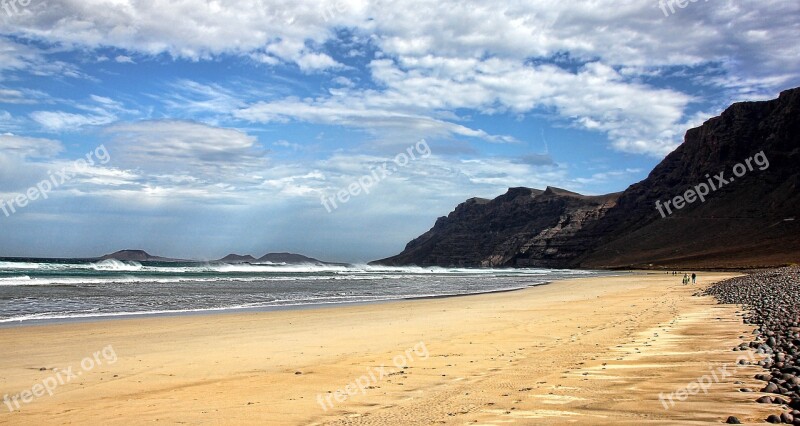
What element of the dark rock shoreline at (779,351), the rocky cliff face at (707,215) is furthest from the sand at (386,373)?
the rocky cliff face at (707,215)

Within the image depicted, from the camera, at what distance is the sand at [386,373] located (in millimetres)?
6449

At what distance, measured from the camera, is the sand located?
21.2ft

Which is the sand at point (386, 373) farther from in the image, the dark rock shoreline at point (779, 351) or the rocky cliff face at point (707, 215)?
the rocky cliff face at point (707, 215)

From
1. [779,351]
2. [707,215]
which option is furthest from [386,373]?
[707,215]

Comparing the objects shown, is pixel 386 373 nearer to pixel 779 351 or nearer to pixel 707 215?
pixel 779 351

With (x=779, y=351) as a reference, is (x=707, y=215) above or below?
above

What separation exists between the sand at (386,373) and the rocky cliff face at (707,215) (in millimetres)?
93239

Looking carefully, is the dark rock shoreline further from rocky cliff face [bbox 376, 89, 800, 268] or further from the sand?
rocky cliff face [bbox 376, 89, 800, 268]

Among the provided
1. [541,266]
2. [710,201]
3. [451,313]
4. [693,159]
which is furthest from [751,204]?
[451,313]

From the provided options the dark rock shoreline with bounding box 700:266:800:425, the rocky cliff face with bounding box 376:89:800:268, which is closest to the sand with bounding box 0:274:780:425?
the dark rock shoreline with bounding box 700:266:800:425

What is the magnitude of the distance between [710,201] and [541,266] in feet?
163

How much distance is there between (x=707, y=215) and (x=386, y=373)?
468 feet

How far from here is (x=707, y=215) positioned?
13238 centimetres

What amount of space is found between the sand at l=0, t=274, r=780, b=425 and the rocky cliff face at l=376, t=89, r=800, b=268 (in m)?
93.2
